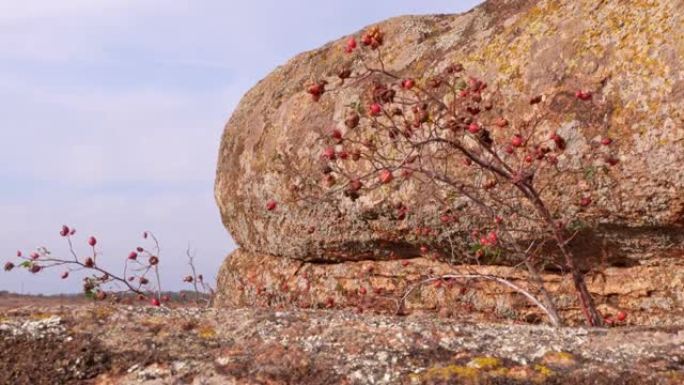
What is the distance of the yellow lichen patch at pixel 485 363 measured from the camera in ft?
→ 10.3

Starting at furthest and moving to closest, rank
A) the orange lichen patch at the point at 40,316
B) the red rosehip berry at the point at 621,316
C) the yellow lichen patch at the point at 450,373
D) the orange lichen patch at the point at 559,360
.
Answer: the red rosehip berry at the point at 621,316 → the orange lichen patch at the point at 40,316 → the orange lichen patch at the point at 559,360 → the yellow lichen patch at the point at 450,373

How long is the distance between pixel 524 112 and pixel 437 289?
2.06 meters

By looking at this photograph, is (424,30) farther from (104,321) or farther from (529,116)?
(104,321)

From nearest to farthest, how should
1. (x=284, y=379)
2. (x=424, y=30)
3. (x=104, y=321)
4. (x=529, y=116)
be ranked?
(x=284, y=379), (x=104, y=321), (x=529, y=116), (x=424, y=30)

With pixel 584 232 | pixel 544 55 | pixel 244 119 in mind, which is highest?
pixel 244 119

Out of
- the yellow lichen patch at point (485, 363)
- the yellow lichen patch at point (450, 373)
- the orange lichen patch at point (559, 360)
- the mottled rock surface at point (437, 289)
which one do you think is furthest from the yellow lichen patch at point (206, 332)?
the mottled rock surface at point (437, 289)

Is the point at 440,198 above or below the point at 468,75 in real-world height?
below

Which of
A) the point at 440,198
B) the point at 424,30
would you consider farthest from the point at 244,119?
the point at 440,198

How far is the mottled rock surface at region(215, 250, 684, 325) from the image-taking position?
6359 mm

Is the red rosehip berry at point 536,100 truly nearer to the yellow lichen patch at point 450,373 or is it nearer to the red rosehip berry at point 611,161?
the red rosehip berry at point 611,161

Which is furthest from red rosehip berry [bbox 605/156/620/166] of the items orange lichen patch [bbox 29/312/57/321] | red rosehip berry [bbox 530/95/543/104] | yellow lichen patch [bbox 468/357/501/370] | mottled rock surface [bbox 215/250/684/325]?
orange lichen patch [bbox 29/312/57/321]

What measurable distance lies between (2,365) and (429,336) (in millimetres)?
1884

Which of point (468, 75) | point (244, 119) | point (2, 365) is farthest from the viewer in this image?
point (244, 119)

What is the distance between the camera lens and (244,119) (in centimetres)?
968
